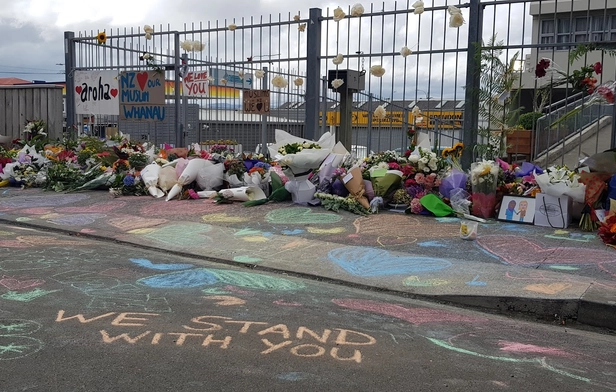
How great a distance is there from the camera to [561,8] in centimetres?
2369

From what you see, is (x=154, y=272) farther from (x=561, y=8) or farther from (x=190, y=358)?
(x=561, y=8)

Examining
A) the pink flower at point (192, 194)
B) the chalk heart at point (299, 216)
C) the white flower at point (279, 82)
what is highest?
the white flower at point (279, 82)

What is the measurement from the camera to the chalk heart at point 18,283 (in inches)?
215

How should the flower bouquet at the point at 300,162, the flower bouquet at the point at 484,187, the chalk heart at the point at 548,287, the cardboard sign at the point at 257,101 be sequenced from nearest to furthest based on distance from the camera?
the chalk heart at the point at 548,287
the flower bouquet at the point at 484,187
the flower bouquet at the point at 300,162
the cardboard sign at the point at 257,101

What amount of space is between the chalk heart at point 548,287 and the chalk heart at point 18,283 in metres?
4.29

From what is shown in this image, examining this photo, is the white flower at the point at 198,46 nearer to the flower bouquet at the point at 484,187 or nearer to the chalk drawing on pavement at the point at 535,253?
the flower bouquet at the point at 484,187

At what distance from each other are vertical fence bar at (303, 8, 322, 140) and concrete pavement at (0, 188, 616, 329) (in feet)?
6.73

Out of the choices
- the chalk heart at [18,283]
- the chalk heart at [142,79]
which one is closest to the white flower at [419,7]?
the chalk heart at [142,79]

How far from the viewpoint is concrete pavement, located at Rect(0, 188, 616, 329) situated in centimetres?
534

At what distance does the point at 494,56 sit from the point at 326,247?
4.11m

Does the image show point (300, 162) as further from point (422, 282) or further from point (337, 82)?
point (422, 282)

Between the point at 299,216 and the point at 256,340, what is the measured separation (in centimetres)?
471

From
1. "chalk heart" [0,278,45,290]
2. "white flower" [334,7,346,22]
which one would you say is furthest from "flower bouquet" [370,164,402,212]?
"chalk heart" [0,278,45,290]

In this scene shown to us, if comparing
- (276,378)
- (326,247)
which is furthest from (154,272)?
(276,378)
